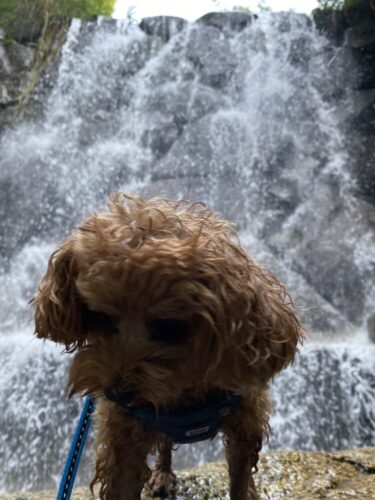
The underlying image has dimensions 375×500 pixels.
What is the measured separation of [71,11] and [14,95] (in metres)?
2.60

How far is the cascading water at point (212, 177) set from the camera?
5.97 m

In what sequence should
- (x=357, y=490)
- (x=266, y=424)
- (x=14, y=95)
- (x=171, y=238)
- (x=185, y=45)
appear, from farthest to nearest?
1. (x=185, y=45)
2. (x=14, y=95)
3. (x=357, y=490)
4. (x=266, y=424)
5. (x=171, y=238)

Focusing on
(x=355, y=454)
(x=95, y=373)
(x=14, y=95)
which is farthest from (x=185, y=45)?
(x=95, y=373)

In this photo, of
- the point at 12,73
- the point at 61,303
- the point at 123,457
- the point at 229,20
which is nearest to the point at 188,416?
the point at 123,457

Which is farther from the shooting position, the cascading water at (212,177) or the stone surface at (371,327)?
the stone surface at (371,327)

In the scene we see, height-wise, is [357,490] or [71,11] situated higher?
[71,11]

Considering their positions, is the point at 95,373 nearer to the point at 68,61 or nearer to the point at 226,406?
the point at 226,406

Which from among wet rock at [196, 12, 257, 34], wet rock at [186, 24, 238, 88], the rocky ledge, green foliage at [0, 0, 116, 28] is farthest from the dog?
green foliage at [0, 0, 116, 28]

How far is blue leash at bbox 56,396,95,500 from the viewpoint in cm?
190

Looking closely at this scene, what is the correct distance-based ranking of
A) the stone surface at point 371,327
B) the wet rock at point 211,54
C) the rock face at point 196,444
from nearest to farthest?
the rock face at point 196,444, the stone surface at point 371,327, the wet rock at point 211,54

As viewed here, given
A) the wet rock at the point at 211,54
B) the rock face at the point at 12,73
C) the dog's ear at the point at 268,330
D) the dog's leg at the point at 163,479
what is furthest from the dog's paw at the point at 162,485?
the wet rock at the point at 211,54

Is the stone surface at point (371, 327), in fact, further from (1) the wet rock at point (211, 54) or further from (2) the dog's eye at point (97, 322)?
(1) the wet rock at point (211, 54)

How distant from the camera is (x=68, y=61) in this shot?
11133 millimetres

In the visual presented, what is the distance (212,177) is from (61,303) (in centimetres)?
814
